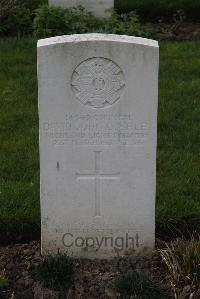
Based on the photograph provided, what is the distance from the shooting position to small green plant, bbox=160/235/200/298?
4383 mm

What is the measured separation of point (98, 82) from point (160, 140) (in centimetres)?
196

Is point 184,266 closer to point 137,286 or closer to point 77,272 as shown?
point 137,286

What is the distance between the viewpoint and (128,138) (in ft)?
14.7

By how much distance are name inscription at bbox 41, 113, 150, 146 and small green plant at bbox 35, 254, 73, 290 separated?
688mm

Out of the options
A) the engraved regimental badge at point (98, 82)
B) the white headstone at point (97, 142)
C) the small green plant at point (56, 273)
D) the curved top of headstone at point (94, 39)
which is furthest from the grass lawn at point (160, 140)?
the curved top of headstone at point (94, 39)

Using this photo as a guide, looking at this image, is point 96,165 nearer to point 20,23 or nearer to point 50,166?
point 50,166

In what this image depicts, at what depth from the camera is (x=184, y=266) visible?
4.43 m

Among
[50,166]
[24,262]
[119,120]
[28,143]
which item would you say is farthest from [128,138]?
[28,143]

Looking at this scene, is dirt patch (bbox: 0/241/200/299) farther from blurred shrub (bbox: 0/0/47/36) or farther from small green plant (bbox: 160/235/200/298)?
blurred shrub (bbox: 0/0/47/36)

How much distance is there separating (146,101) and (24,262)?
4.15ft

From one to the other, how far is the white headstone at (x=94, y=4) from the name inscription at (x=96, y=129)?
5540 mm

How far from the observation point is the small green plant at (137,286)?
4.28 m

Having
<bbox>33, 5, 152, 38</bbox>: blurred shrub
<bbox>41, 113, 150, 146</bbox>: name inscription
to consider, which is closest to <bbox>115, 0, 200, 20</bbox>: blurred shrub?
<bbox>33, 5, 152, 38</bbox>: blurred shrub

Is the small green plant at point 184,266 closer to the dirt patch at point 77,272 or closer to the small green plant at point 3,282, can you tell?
the dirt patch at point 77,272
